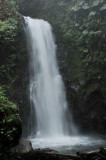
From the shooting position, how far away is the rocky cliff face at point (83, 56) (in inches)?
521

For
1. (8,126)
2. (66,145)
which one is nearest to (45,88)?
(66,145)

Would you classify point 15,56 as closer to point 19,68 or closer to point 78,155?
point 19,68

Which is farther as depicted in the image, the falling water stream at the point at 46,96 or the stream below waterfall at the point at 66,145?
the falling water stream at the point at 46,96

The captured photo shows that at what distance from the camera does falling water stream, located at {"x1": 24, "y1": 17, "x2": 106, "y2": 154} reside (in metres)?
12.3

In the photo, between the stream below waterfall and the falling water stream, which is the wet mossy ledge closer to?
the falling water stream

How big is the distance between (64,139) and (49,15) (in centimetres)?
1138

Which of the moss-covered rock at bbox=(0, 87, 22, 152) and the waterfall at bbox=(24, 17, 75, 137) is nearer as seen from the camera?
the moss-covered rock at bbox=(0, 87, 22, 152)

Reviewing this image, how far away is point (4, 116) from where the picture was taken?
656cm

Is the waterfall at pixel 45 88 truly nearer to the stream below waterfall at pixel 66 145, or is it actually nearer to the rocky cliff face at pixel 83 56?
the rocky cliff face at pixel 83 56

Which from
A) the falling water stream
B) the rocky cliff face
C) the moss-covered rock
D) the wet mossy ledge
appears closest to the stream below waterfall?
the falling water stream

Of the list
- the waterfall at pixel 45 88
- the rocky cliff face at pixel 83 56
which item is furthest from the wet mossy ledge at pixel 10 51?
the rocky cliff face at pixel 83 56

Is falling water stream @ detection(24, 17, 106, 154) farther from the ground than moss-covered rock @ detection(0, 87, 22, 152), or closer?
farther from the ground

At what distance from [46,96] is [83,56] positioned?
3945 mm

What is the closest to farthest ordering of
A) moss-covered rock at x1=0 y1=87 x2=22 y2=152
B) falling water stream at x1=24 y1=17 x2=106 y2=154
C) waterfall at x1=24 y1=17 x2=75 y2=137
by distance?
moss-covered rock at x1=0 y1=87 x2=22 y2=152 → falling water stream at x1=24 y1=17 x2=106 y2=154 → waterfall at x1=24 y1=17 x2=75 y2=137
